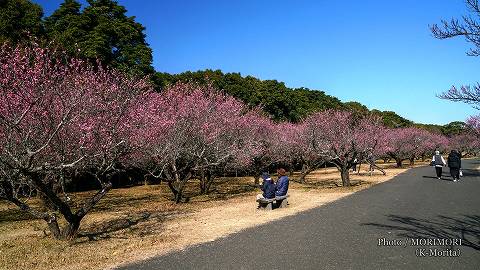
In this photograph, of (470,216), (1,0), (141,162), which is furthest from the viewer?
(1,0)

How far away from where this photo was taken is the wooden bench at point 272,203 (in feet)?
52.6

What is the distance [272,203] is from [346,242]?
270 inches

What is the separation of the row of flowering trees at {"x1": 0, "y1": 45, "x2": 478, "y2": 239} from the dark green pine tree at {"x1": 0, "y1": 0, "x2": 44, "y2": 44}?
726cm

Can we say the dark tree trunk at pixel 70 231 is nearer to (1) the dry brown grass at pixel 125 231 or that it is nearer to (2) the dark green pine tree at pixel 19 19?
(1) the dry brown grass at pixel 125 231

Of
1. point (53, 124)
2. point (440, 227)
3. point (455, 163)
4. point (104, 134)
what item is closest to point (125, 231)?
point (104, 134)

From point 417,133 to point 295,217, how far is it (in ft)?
180

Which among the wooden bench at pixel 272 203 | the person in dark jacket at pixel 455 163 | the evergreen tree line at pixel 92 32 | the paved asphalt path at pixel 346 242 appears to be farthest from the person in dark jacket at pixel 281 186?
the person in dark jacket at pixel 455 163

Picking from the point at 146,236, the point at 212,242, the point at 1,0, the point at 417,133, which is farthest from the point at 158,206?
the point at 417,133

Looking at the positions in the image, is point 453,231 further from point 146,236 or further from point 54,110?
point 54,110

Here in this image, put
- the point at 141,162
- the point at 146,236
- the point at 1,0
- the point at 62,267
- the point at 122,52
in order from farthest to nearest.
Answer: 1. the point at 122,52
2. the point at 1,0
3. the point at 141,162
4. the point at 146,236
5. the point at 62,267

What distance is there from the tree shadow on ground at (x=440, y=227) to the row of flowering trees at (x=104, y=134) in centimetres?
846

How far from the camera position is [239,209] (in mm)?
16812

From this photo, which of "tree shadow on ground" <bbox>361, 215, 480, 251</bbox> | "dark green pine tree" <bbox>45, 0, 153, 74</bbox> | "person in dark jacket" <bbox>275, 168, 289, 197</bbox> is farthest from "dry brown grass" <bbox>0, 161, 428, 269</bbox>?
"dark green pine tree" <bbox>45, 0, 153, 74</bbox>

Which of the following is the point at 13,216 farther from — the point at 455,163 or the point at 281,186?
the point at 455,163
